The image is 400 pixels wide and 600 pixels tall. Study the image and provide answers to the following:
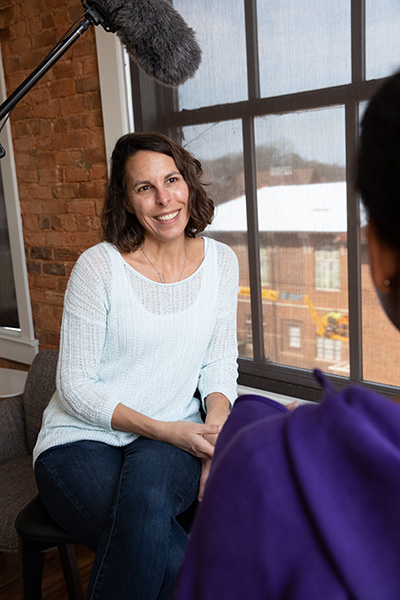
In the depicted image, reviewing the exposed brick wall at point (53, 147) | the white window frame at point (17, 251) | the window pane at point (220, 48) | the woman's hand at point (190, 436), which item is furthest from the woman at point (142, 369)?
the white window frame at point (17, 251)

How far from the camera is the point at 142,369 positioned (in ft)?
5.28

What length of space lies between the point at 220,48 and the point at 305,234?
79 centimetres

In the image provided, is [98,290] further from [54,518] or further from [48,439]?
[54,518]

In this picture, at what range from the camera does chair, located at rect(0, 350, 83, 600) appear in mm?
1541

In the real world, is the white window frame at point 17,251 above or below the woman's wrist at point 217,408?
above

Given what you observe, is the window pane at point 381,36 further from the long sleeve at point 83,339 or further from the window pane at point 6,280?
the window pane at point 6,280

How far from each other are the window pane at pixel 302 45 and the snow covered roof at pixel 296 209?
342mm

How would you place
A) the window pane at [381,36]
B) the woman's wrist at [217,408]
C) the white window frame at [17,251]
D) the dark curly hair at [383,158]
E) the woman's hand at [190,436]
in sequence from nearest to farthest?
the dark curly hair at [383,158] → the woman's hand at [190,436] → the woman's wrist at [217,408] → the window pane at [381,36] → the white window frame at [17,251]

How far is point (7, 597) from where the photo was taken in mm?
2072

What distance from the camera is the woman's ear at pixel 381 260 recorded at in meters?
0.46

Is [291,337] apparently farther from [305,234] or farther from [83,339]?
[83,339]

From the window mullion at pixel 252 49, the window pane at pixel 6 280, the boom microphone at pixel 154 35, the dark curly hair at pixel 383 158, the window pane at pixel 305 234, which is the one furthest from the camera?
the window pane at pixel 6 280

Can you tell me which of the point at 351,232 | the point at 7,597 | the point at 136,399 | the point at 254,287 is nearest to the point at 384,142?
the point at 136,399

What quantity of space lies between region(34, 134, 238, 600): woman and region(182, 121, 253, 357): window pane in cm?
60
